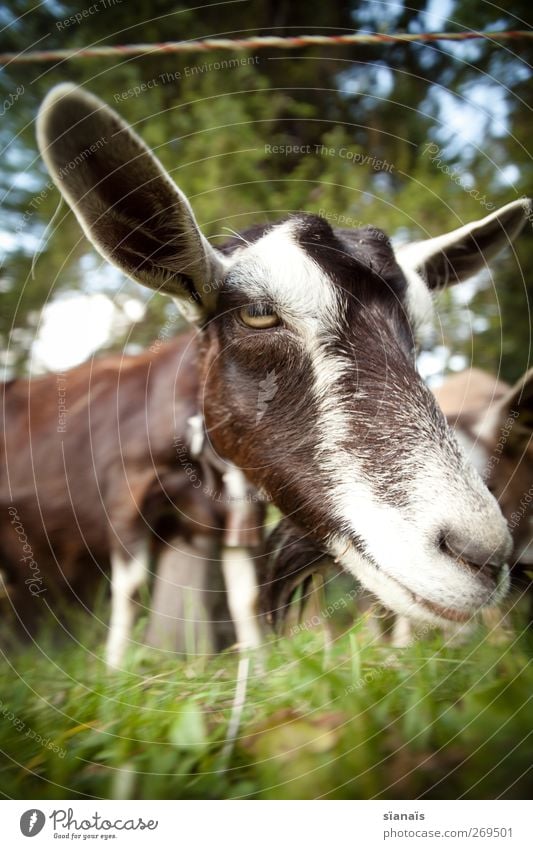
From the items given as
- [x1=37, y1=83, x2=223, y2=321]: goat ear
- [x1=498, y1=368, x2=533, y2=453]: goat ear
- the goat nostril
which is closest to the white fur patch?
[x1=37, y1=83, x2=223, y2=321]: goat ear

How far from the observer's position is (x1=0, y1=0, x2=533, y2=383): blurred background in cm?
264

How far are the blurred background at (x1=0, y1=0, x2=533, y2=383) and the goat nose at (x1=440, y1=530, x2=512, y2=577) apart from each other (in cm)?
109

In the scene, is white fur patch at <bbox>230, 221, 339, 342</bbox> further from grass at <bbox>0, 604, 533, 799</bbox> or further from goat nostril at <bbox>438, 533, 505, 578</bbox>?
grass at <bbox>0, 604, 533, 799</bbox>

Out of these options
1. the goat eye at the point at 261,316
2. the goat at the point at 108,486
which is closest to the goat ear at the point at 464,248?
the goat eye at the point at 261,316

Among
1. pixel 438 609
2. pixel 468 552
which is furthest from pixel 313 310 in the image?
pixel 438 609

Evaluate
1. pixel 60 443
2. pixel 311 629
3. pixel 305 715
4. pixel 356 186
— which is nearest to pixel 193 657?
pixel 311 629

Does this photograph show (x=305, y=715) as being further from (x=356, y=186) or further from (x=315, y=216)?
(x=356, y=186)

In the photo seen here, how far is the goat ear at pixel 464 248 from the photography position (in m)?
2.36

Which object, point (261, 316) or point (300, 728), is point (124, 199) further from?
point (300, 728)

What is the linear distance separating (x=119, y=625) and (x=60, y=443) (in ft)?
3.97

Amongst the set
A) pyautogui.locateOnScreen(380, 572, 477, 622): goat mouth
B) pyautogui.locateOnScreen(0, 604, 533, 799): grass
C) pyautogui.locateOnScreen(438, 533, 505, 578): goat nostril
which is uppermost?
pyautogui.locateOnScreen(438, 533, 505, 578): goat nostril

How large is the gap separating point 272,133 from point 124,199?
66.7 inches

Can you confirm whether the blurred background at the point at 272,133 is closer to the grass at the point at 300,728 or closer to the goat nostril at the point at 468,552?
the goat nostril at the point at 468,552

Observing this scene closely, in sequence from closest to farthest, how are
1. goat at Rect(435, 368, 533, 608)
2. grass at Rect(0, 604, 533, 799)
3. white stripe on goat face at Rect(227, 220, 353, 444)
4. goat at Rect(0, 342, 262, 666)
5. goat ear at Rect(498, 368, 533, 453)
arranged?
grass at Rect(0, 604, 533, 799), white stripe on goat face at Rect(227, 220, 353, 444), goat at Rect(435, 368, 533, 608), goat ear at Rect(498, 368, 533, 453), goat at Rect(0, 342, 262, 666)
